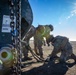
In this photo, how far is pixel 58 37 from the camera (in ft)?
24.5

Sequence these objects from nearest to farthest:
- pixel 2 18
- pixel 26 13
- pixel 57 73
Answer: pixel 2 18 → pixel 26 13 → pixel 57 73

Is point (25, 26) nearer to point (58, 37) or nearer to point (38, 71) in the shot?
point (38, 71)

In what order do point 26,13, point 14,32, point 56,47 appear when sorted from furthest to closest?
point 56,47 → point 26,13 → point 14,32

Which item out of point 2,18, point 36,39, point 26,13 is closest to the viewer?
point 2,18

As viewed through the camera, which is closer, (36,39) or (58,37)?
(58,37)

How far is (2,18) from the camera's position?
2916mm

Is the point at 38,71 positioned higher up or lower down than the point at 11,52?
lower down

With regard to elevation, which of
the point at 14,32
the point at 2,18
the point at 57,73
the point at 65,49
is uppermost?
the point at 2,18

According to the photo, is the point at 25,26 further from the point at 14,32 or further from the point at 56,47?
the point at 56,47

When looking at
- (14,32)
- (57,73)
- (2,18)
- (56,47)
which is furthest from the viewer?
(56,47)

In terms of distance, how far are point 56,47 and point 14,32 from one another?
4887 mm

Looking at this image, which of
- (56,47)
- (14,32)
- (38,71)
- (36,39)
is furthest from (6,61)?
(36,39)

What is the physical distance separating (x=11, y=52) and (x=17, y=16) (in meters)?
0.55

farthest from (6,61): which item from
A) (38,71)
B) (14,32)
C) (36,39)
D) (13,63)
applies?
(36,39)
